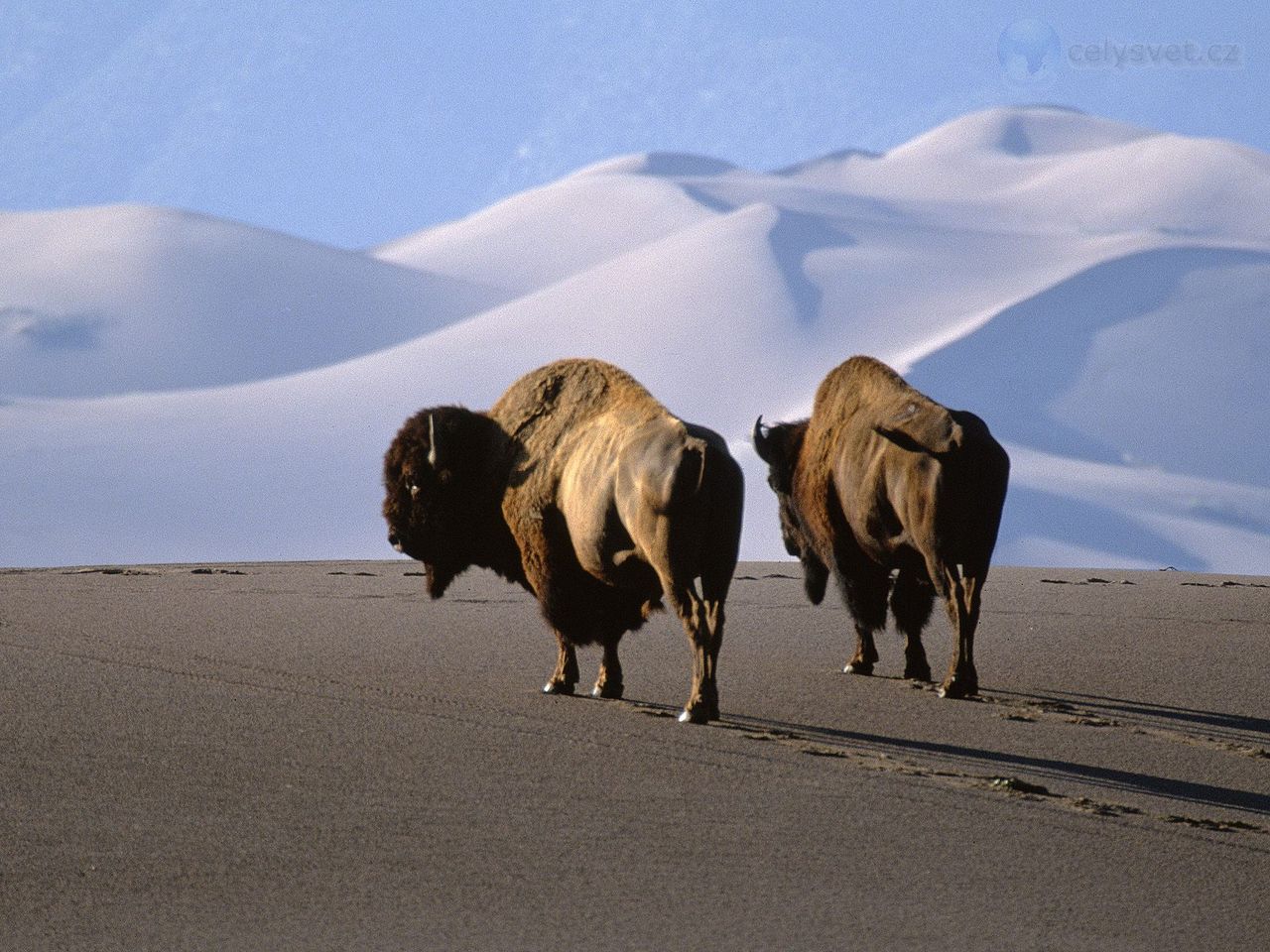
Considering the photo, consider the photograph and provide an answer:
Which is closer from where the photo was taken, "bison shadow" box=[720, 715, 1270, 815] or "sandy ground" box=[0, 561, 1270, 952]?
"sandy ground" box=[0, 561, 1270, 952]

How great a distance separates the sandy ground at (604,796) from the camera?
4.90 m

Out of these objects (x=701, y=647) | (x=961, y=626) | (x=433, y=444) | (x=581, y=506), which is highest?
(x=433, y=444)

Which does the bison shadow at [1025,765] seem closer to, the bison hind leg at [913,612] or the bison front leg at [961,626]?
the bison front leg at [961,626]

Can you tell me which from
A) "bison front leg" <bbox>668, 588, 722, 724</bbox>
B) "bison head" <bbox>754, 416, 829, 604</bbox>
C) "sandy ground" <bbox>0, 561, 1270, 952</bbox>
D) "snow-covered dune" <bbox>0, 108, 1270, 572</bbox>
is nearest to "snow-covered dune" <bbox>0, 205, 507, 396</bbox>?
"snow-covered dune" <bbox>0, 108, 1270, 572</bbox>

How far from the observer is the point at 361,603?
1265 centimetres

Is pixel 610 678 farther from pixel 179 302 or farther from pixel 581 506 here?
pixel 179 302

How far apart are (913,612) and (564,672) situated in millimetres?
2192

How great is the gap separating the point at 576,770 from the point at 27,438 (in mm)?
43770

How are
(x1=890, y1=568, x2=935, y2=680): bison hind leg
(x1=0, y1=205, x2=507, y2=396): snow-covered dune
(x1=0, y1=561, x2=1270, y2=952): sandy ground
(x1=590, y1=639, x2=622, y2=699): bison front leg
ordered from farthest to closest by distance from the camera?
(x1=0, y1=205, x2=507, y2=396): snow-covered dune
(x1=890, y1=568, x2=935, y2=680): bison hind leg
(x1=590, y1=639, x2=622, y2=699): bison front leg
(x1=0, y1=561, x2=1270, y2=952): sandy ground

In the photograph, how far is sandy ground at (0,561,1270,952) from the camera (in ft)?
16.1

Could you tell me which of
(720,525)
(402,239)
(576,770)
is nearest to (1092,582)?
(720,525)

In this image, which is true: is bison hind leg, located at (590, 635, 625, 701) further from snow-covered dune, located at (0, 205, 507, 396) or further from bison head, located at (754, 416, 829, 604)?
snow-covered dune, located at (0, 205, 507, 396)

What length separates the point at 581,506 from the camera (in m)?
8.48

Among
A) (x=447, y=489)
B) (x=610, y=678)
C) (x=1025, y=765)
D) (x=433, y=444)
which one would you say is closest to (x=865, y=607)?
(x=610, y=678)
